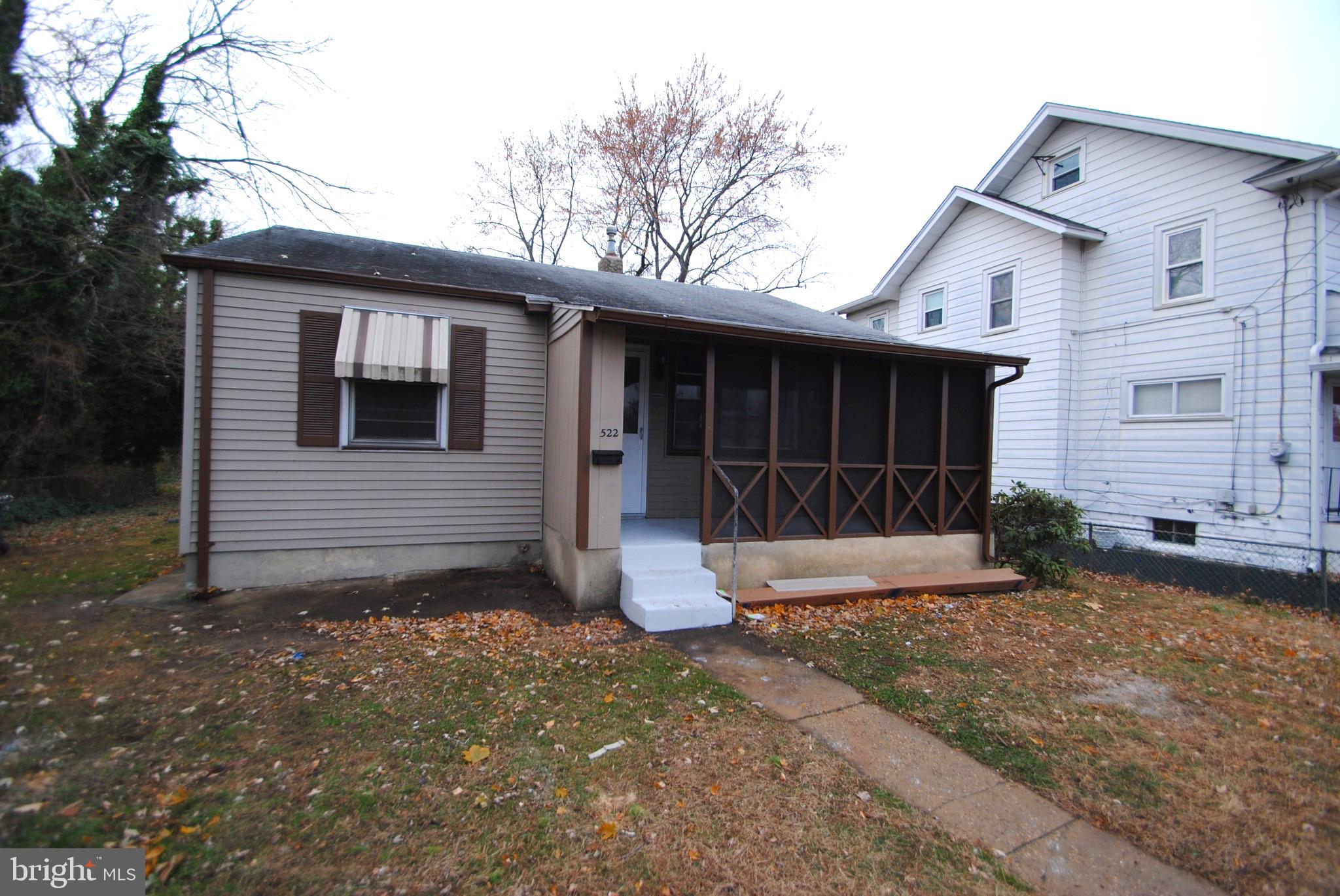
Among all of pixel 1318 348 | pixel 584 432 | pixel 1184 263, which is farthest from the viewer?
pixel 1184 263

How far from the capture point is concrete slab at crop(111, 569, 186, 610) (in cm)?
533

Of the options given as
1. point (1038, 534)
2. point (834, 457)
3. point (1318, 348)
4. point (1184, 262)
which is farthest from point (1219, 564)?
point (834, 457)

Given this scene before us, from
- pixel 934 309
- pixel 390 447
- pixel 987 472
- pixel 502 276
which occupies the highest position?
pixel 934 309

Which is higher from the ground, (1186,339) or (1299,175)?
(1299,175)

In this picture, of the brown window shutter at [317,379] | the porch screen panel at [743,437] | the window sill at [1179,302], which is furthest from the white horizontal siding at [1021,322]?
the brown window shutter at [317,379]

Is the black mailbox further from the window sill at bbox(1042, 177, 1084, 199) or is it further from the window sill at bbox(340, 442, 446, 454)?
the window sill at bbox(1042, 177, 1084, 199)

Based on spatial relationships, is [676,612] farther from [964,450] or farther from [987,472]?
[987,472]

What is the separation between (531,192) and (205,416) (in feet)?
53.7

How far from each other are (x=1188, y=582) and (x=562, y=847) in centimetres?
967

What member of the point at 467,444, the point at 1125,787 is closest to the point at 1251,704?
the point at 1125,787

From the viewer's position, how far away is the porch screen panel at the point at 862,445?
21.5 ft

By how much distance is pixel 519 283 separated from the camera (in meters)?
7.41

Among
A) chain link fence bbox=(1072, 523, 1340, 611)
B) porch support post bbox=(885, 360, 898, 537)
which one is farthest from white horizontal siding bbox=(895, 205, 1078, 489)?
porch support post bbox=(885, 360, 898, 537)

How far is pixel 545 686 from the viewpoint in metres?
3.74
